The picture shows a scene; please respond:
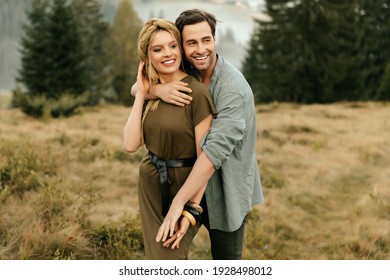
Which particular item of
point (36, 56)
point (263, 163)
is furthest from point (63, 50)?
point (263, 163)

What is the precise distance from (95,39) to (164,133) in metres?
35.1


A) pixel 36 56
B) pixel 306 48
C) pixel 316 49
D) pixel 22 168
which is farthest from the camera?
pixel 316 49

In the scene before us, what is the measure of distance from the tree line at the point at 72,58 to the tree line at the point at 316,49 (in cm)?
1147

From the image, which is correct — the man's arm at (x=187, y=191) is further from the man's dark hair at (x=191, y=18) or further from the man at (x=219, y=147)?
the man's dark hair at (x=191, y=18)

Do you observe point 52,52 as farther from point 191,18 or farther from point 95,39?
point 191,18

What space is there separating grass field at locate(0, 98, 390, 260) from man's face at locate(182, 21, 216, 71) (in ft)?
6.57

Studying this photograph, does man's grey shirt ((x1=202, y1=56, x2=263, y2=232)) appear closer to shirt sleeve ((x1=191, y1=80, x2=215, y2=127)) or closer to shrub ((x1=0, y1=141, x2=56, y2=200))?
shirt sleeve ((x1=191, y1=80, x2=215, y2=127))

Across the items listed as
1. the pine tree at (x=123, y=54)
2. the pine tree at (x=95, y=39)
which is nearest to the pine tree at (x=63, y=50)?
the pine tree at (x=123, y=54)

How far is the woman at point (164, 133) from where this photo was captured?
233cm

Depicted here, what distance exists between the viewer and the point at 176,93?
230cm

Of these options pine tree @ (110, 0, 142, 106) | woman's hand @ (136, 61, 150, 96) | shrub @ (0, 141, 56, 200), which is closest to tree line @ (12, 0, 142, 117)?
pine tree @ (110, 0, 142, 106)
